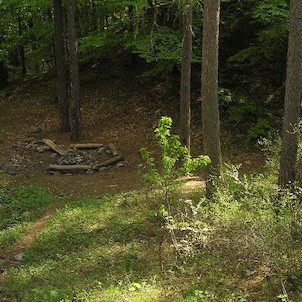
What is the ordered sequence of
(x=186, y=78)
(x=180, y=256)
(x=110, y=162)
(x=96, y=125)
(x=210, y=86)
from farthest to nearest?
(x=96, y=125) → (x=110, y=162) → (x=186, y=78) → (x=210, y=86) → (x=180, y=256)

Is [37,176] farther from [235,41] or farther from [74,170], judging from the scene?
[235,41]

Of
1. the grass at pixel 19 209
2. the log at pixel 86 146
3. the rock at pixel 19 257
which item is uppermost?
the log at pixel 86 146

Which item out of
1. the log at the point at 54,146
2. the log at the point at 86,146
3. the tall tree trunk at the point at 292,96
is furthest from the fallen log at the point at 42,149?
the tall tree trunk at the point at 292,96

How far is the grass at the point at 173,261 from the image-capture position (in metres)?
6.52

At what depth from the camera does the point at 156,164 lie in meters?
14.8

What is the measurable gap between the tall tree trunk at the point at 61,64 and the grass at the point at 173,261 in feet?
29.7

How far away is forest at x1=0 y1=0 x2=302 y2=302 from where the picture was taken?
709 cm

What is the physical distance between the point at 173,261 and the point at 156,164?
6.96 meters

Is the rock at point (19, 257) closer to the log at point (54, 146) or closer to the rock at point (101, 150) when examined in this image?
the log at point (54, 146)

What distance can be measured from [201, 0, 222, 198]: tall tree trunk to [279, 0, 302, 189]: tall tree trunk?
1.44m

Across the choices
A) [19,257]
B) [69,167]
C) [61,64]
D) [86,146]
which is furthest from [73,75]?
[19,257]

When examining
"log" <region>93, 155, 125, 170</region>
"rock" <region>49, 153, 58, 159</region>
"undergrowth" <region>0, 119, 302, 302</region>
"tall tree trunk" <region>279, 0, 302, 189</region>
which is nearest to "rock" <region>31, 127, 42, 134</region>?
"rock" <region>49, 153, 58, 159</region>

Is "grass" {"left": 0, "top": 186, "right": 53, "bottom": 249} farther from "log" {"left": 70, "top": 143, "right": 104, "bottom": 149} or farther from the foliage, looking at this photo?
the foliage

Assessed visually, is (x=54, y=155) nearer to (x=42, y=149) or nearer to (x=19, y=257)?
(x=42, y=149)
